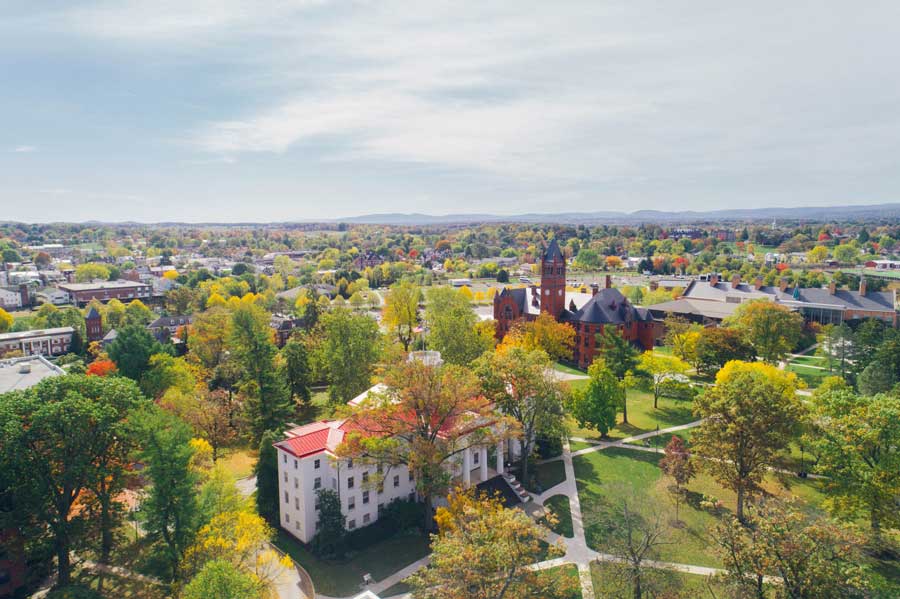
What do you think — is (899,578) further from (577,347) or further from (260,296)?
(260,296)

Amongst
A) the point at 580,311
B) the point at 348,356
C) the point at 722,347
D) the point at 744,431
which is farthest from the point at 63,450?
the point at 722,347

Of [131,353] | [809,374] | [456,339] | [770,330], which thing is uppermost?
[456,339]

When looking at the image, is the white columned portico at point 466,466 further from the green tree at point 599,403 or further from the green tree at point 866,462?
the green tree at point 866,462

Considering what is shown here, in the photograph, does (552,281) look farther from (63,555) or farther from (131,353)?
(63,555)

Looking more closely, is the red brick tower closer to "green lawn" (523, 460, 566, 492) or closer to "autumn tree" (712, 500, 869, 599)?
"green lawn" (523, 460, 566, 492)

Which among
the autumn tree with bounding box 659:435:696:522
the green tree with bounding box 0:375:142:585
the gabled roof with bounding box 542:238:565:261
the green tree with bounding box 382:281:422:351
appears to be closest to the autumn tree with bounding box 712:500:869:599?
the autumn tree with bounding box 659:435:696:522

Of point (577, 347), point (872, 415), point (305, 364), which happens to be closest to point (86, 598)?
point (305, 364)
